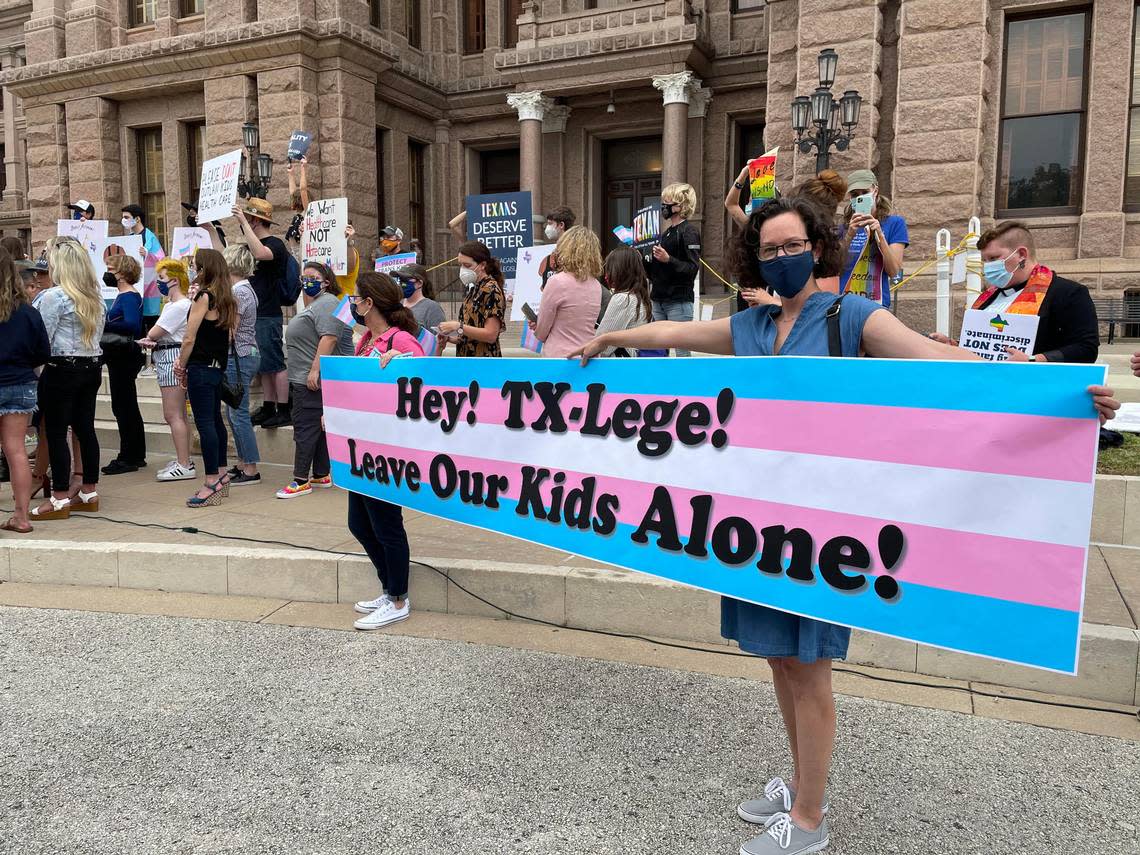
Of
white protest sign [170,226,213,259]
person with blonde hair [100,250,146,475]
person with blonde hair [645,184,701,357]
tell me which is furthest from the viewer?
white protest sign [170,226,213,259]

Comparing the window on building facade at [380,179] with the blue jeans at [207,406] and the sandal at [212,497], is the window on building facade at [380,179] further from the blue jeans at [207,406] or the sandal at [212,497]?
the sandal at [212,497]

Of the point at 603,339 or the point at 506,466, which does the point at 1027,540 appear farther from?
the point at 506,466

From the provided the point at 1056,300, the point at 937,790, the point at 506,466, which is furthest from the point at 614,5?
the point at 937,790

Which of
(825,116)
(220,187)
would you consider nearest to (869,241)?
(825,116)

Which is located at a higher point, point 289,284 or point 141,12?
point 141,12

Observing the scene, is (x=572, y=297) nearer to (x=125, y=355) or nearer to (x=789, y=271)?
(x=789, y=271)

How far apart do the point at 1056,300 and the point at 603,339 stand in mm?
3366

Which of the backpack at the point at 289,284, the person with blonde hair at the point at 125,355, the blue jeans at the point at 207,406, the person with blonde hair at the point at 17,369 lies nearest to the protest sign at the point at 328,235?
the backpack at the point at 289,284

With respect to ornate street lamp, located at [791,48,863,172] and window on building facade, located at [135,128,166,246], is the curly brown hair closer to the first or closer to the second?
ornate street lamp, located at [791,48,863,172]

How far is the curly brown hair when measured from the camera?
2475mm

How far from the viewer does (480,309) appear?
613cm

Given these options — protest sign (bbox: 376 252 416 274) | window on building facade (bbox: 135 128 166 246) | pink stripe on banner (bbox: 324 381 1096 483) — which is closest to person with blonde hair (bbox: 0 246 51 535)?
protest sign (bbox: 376 252 416 274)

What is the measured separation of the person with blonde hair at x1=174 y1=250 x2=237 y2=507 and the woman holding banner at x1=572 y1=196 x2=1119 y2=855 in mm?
5300

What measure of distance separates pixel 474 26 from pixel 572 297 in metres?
17.3
